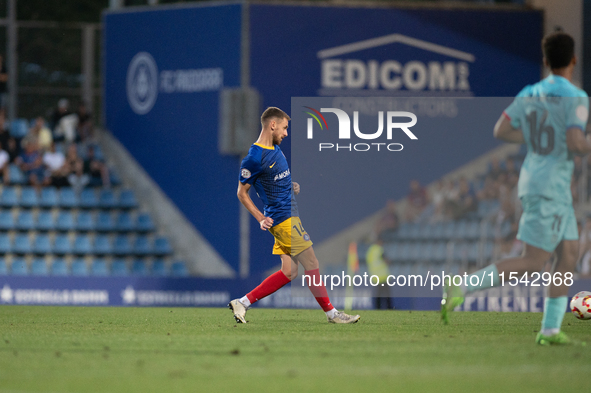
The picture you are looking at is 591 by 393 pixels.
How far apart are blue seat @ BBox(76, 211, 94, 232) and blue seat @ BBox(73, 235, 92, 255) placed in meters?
0.25

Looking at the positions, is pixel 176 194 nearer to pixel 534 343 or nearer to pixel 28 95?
pixel 28 95

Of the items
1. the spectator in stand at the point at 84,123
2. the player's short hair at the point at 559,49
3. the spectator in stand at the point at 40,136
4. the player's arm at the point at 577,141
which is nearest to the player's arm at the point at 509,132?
the player's arm at the point at 577,141

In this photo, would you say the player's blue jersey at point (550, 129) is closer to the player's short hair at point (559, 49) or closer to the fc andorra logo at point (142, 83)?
the player's short hair at point (559, 49)

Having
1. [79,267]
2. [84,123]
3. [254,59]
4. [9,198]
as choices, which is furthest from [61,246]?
[254,59]

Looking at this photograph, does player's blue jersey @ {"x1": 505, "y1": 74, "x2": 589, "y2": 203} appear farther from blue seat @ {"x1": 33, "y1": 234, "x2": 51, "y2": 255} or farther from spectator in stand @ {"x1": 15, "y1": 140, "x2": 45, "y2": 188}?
spectator in stand @ {"x1": 15, "y1": 140, "x2": 45, "y2": 188}

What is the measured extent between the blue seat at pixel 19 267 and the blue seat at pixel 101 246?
1.49 m

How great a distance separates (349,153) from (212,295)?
536cm

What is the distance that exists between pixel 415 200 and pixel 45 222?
358 inches

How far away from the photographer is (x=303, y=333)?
27.8ft

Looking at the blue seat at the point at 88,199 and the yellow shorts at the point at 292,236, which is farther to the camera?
the blue seat at the point at 88,199

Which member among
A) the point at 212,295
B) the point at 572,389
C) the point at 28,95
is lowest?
the point at 212,295

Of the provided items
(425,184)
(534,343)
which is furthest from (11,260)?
(534,343)

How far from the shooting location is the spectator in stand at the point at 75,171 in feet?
65.2

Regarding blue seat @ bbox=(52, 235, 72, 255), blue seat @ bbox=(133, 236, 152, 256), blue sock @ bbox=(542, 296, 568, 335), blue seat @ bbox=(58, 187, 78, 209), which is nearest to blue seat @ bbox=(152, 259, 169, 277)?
blue seat @ bbox=(133, 236, 152, 256)
